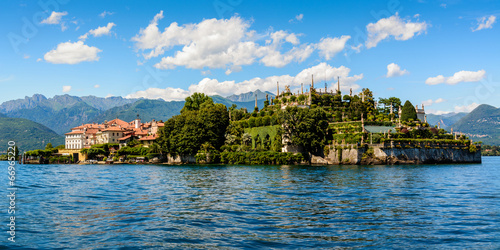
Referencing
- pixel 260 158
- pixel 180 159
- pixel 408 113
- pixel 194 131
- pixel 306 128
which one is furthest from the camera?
pixel 180 159

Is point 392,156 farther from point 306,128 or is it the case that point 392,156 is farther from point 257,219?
point 257,219

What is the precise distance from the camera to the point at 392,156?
3127 inches

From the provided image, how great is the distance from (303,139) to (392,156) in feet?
57.6

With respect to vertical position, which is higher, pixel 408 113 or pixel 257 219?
pixel 408 113

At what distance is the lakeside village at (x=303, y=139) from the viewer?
81.1m

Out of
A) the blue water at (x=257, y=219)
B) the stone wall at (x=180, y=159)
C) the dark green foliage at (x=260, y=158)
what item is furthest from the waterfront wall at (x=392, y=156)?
the blue water at (x=257, y=219)

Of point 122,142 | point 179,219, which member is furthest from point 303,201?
point 122,142

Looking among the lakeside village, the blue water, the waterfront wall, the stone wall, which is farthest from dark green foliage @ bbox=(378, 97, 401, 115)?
the blue water

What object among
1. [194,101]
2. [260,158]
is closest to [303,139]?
[260,158]

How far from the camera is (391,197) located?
27.3m

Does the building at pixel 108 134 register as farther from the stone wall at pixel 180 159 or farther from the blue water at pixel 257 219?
the blue water at pixel 257 219

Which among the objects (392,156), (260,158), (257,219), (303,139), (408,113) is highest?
(408,113)

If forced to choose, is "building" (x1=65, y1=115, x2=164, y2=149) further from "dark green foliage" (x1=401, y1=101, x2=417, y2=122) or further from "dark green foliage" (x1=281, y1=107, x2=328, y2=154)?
"dark green foliage" (x1=401, y1=101, x2=417, y2=122)

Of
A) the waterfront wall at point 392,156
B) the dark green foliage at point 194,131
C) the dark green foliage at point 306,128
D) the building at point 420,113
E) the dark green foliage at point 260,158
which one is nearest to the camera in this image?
the waterfront wall at point 392,156
